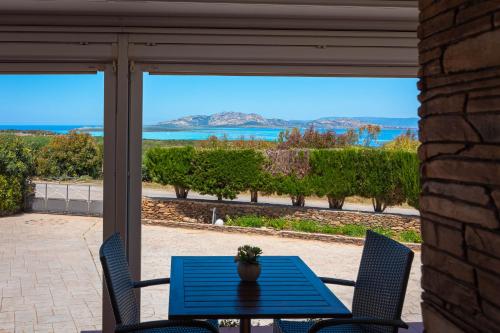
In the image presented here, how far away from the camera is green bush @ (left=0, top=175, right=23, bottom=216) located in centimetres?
383

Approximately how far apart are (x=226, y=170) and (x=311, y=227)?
35.5 inches

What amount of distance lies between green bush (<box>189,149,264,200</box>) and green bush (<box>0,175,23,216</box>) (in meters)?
1.26

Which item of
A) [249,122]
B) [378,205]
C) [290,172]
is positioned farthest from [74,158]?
[378,205]

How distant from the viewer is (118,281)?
276 cm

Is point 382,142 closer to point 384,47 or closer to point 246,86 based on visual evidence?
point 384,47

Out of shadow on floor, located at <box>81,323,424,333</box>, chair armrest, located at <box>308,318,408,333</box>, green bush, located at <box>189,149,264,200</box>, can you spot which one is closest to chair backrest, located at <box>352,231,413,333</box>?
chair armrest, located at <box>308,318,408,333</box>

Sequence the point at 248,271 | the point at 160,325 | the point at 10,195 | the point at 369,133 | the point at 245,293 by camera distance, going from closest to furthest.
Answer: the point at 160,325 < the point at 245,293 < the point at 248,271 < the point at 10,195 < the point at 369,133

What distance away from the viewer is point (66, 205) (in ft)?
12.8

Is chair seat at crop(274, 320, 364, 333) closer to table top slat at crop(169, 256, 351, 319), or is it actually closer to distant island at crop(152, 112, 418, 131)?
table top slat at crop(169, 256, 351, 319)

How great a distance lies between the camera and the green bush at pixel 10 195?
383cm

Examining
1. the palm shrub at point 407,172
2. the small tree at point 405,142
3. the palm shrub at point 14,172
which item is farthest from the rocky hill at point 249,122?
the palm shrub at point 14,172

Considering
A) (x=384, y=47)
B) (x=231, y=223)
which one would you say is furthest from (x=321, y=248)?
(x=384, y=47)

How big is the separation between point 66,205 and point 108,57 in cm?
108

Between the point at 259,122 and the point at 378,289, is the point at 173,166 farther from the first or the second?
the point at 378,289
